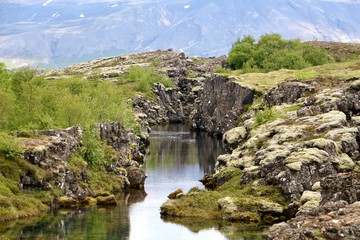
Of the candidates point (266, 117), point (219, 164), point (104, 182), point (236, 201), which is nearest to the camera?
point (236, 201)

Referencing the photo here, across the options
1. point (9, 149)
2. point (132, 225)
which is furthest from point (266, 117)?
point (9, 149)

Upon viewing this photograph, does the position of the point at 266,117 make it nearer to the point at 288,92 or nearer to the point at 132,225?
the point at 288,92

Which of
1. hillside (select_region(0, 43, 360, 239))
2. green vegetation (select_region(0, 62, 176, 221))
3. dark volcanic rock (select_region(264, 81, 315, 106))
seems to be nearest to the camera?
hillside (select_region(0, 43, 360, 239))

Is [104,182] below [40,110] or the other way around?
below

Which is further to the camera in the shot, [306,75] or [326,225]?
[306,75]

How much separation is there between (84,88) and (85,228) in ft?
301

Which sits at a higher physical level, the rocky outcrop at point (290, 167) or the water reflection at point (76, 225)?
the rocky outcrop at point (290, 167)

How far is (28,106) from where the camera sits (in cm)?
12156

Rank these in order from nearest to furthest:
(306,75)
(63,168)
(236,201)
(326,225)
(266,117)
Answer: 1. (326,225)
2. (236,201)
3. (63,168)
4. (266,117)
5. (306,75)

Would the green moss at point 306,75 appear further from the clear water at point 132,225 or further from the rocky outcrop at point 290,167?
the clear water at point 132,225

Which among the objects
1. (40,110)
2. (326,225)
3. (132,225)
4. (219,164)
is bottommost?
(326,225)

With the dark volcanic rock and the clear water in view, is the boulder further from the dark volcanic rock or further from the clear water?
the dark volcanic rock

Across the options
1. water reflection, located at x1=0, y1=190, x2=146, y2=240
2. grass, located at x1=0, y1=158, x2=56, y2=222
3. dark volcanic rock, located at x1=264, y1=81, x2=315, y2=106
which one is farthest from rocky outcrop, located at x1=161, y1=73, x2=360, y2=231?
dark volcanic rock, located at x1=264, y1=81, x2=315, y2=106

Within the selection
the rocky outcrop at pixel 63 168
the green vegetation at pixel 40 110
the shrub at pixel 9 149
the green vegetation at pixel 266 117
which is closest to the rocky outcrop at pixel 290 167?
the green vegetation at pixel 266 117
